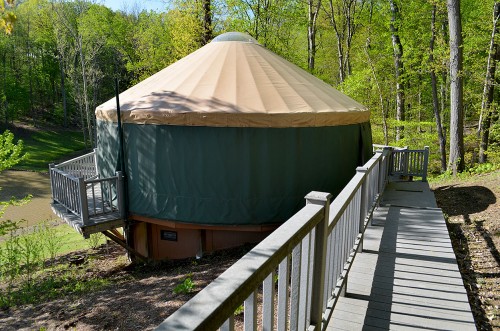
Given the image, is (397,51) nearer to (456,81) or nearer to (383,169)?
(456,81)

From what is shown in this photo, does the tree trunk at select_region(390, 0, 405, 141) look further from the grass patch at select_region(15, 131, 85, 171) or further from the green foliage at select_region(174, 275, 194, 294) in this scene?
the grass patch at select_region(15, 131, 85, 171)

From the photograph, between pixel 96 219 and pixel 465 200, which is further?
pixel 465 200

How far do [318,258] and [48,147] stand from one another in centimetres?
2676

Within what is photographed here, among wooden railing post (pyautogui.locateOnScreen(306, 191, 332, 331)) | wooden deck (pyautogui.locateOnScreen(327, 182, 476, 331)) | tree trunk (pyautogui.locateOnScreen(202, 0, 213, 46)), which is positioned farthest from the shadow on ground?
tree trunk (pyautogui.locateOnScreen(202, 0, 213, 46))

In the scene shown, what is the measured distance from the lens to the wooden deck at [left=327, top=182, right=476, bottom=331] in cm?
293

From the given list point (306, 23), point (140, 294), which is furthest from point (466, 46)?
point (140, 294)

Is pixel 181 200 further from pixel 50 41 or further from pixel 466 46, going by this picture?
pixel 50 41

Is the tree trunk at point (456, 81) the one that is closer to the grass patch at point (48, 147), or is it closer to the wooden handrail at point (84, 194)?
the wooden handrail at point (84, 194)

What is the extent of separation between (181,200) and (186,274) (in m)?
1.22

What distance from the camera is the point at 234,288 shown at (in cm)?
109

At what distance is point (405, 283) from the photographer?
139 inches

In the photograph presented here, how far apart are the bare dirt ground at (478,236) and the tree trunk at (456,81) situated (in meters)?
1.39

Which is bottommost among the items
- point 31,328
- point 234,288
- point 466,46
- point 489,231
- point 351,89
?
point 31,328

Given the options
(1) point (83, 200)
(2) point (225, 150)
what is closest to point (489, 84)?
(2) point (225, 150)
